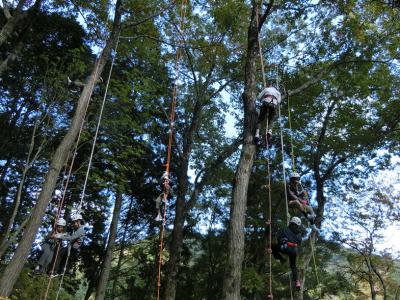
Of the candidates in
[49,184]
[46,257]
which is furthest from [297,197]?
[46,257]

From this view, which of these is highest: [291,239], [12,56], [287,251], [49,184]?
[12,56]

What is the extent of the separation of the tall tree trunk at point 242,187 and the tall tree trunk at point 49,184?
337 centimetres

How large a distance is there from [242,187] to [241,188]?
3 cm

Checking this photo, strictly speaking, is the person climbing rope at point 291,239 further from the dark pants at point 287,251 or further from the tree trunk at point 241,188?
the tree trunk at point 241,188

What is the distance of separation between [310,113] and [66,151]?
33.5 feet

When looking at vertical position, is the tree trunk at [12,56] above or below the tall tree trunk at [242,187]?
above

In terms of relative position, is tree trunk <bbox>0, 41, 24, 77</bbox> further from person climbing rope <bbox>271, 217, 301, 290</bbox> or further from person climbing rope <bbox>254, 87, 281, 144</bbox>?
person climbing rope <bbox>271, 217, 301, 290</bbox>

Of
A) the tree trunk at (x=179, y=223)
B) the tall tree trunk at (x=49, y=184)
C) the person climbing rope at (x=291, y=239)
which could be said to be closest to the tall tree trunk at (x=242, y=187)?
the person climbing rope at (x=291, y=239)

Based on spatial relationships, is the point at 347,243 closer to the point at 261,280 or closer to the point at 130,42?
the point at 261,280

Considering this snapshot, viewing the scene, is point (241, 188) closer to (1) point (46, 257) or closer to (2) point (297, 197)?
(2) point (297, 197)

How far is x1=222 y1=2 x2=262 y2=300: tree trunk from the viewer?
6094 millimetres

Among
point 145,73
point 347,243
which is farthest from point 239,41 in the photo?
point 347,243

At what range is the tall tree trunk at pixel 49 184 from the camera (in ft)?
22.2

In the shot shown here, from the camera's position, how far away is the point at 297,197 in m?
7.39
